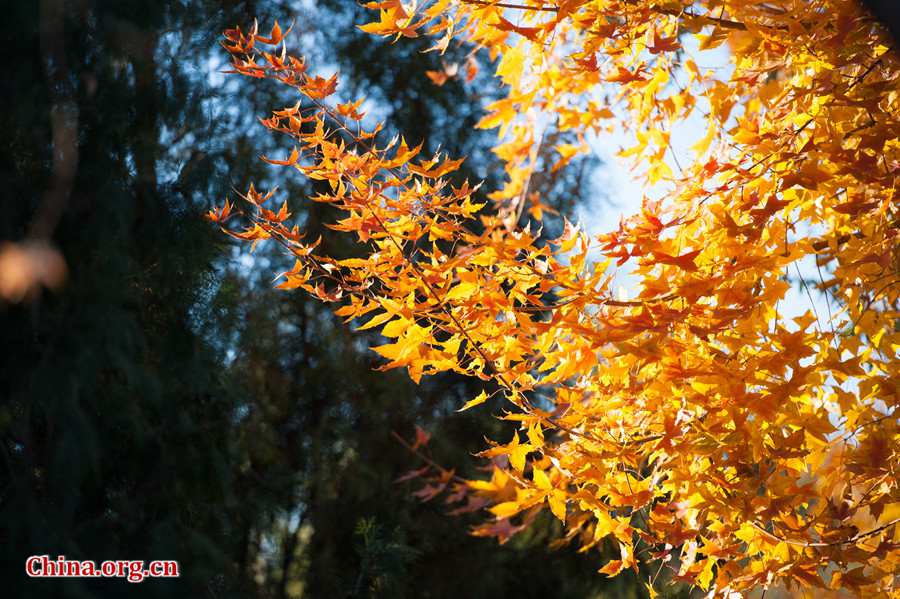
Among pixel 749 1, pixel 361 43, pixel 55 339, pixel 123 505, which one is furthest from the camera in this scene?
pixel 361 43

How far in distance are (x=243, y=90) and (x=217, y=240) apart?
1.11 m

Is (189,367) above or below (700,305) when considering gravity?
above

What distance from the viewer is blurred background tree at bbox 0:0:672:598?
2.28 metres

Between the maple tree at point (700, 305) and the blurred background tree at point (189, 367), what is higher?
the blurred background tree at point (189, 367)

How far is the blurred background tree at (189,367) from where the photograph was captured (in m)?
2.28

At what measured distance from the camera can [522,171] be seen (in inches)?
76.1

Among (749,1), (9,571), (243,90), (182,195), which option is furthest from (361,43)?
(749,1)

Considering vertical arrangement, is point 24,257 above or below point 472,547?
above

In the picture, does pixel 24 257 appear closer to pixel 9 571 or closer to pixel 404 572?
pixel 9 571

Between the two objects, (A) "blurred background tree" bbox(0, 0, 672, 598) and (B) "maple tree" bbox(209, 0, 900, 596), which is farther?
(A) "blurred background tree" bbox(0, 0, 672, 598)

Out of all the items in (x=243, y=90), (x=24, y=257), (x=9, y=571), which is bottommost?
(x=9, y=571)

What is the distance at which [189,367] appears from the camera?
2705 mm

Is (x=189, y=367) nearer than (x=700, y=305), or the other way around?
(x=700, y=305)

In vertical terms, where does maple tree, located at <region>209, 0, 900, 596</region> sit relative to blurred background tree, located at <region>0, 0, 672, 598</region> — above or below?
below
